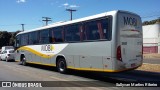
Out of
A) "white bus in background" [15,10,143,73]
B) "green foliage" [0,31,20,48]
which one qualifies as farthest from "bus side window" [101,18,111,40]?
"green foliage" [0,31,20,48]

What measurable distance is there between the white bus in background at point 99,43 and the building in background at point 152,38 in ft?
142

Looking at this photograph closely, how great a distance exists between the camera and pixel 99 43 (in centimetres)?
1308

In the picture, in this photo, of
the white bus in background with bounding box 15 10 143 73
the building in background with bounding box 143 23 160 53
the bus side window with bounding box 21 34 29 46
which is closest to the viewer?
the white bus in background with bounding box 15 10 143 73

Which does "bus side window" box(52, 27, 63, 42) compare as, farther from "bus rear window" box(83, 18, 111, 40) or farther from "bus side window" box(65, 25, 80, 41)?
"bus rear window" box(83, 18, 111, 40)

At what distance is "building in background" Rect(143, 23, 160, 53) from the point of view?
58.0m

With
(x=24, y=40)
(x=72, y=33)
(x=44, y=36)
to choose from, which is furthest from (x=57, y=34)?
(x=24, y=40)

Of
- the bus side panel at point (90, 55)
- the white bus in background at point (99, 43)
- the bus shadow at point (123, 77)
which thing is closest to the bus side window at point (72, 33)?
the white bus in background at point (99, 43)

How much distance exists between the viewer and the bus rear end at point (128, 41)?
12.4 metres

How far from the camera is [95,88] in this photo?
10.9 meters

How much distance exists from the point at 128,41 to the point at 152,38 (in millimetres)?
49431

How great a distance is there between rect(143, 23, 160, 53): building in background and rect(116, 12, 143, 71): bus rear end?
146ft

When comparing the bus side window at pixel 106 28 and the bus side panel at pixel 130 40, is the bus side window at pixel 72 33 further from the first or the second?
the bus side panel at pixel 130 40

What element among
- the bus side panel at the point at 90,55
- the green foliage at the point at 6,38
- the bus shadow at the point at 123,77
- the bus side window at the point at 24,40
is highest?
the green foliage at the point at 6,38

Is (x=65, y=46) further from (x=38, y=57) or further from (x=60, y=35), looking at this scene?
(x=38, y=57)
